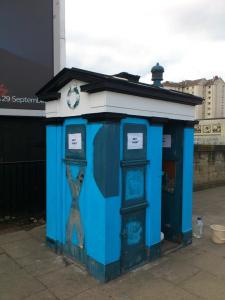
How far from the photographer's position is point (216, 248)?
4.79 meters

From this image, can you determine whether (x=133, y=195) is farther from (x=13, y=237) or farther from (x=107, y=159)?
(x=13, y=237)

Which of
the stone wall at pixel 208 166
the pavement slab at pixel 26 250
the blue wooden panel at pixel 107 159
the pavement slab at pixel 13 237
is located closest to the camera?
the blue wooden panel at pixel 107 159

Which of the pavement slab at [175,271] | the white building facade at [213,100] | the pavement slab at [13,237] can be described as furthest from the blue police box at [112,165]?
the white building facade at [213,100]

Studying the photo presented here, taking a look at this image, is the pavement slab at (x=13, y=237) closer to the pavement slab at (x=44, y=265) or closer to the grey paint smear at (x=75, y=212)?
the pavement slab at (x=44, y=265)

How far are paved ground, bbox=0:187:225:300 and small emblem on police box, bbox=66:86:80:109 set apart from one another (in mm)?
2282

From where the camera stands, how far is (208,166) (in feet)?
33.4

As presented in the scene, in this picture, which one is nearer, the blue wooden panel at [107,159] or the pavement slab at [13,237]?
the blue wooden panel at [107,159]

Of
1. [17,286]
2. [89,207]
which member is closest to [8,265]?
[17,286]

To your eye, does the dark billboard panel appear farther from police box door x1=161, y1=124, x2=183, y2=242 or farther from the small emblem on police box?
police box door x1=161, y1=124, x2=183, y2=242

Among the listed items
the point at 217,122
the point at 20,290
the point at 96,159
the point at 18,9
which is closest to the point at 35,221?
the point at 20,290

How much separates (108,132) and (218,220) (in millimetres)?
4314

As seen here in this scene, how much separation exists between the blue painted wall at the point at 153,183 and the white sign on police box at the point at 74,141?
99 cm

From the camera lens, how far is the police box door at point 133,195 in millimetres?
3775

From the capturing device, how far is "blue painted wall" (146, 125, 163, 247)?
4.09 m
